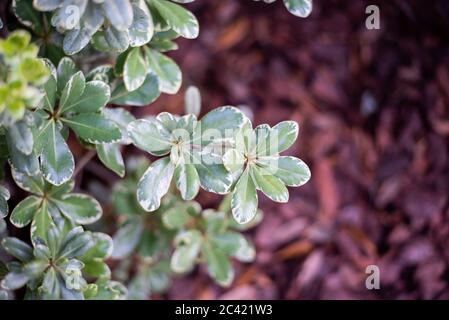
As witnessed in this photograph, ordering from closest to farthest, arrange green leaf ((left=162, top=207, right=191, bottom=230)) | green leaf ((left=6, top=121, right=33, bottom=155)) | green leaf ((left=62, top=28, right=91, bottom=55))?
green leaf ((left=6, top=121, right=33, bottom=155))
green leaf ((left=62, top=28, right=91, bottom=55))
green leaf ((left=162, top=207, right=191, bottom=230))

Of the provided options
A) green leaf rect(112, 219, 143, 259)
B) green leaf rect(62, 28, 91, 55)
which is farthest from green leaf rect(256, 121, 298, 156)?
green leaf rect(112, 219, 143, 259)

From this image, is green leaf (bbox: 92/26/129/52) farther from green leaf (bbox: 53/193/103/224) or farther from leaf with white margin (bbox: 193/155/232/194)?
green leaf (bbox: 53/193/103/224)

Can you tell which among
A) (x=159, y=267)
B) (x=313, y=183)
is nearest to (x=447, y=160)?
(x=313, y=183)

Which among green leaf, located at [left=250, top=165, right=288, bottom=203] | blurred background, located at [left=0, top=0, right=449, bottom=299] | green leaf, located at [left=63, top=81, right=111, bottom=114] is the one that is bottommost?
blurred background, located at [left=0, top=0, right=449, bottom=299]

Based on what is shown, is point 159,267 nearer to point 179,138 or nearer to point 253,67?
point 179,138

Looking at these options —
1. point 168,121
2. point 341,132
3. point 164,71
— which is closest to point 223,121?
point 168,121

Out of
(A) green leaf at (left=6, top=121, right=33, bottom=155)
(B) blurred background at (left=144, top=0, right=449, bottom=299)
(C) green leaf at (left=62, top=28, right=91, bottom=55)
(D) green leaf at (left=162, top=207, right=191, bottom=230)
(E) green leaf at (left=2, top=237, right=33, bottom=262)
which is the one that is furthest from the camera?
(B) blurred background at (left=144, top=0, right=449, bottom=299)

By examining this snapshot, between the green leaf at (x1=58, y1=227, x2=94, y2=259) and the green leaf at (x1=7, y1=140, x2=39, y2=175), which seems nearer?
the green leaf at (x1=7, y1=140, x2=39, y2=175)
